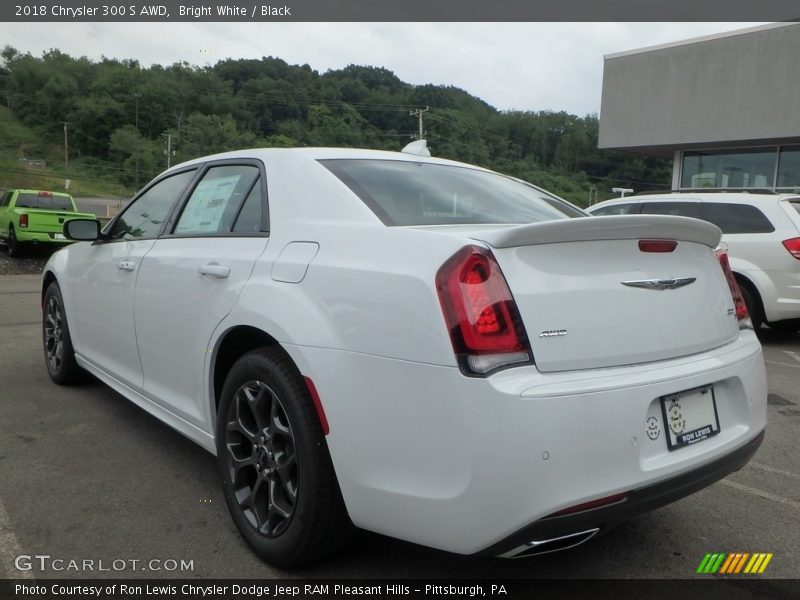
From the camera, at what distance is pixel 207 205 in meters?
3.25

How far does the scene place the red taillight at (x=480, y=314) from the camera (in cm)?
186

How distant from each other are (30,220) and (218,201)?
13356 mm

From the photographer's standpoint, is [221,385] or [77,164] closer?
[221,385]

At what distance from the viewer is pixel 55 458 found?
A: 342cm

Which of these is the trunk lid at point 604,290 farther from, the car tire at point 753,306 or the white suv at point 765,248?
the car tire at point 753,306

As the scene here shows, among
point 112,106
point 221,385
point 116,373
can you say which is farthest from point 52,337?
point 112,106

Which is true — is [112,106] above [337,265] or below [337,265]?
above

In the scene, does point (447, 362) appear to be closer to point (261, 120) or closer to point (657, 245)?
point (657, 245)

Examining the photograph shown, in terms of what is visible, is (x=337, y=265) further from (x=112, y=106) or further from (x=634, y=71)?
(x=112, y=106)

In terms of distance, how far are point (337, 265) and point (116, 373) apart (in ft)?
6.99

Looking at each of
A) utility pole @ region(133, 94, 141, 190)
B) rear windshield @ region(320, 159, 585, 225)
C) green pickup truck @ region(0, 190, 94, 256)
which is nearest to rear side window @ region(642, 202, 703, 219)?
rear windshield @ region(320, 159, 585, 225)

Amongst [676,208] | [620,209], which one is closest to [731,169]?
[620,209]

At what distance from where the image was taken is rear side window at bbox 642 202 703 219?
7.83 meters

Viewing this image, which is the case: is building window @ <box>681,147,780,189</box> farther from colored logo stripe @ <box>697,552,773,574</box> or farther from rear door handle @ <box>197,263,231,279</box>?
rear door handle @ <box>197,263,231,279</box>
